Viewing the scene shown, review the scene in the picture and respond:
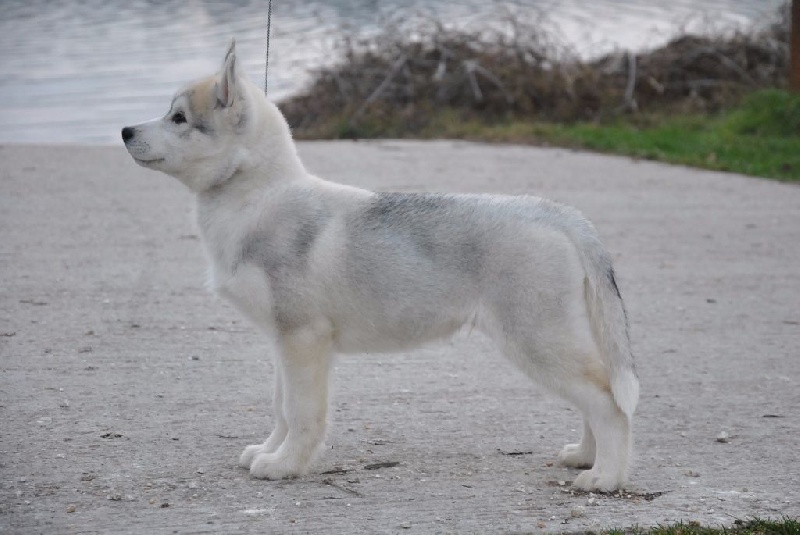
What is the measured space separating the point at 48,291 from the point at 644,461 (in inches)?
167

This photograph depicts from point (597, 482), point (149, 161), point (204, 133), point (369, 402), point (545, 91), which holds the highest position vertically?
point (204, 133)

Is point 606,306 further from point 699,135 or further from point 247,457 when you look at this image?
point 699,135

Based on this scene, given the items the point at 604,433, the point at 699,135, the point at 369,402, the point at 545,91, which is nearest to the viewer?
the point at 604,433

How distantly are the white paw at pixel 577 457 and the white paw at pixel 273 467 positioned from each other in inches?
44.1

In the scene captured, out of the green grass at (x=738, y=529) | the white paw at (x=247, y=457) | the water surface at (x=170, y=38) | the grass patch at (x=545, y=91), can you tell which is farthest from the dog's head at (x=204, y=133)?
the grass patch at (x=545, y=91)

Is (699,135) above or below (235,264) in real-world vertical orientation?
below

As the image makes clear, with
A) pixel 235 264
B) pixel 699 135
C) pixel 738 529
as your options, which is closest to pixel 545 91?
pixel 699 135

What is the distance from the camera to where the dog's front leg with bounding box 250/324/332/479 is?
4844 millimetres

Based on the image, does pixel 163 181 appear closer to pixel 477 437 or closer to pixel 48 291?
pixel 48 291

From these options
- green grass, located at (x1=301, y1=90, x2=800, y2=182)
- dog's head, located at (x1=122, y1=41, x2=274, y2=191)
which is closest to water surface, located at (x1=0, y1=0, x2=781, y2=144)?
green grass, located at (x1=301, y1=90, x2=800, y2=182)

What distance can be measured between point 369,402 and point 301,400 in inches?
44.6

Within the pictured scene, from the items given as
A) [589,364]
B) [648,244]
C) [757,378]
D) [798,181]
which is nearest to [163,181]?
[648,244]

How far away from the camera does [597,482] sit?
188 inches

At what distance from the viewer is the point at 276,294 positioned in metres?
4.86
